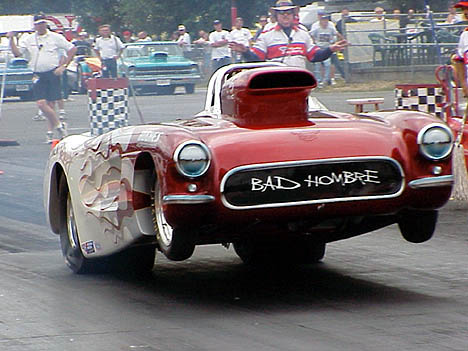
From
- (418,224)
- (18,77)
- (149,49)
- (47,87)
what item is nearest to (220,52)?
(149,49)

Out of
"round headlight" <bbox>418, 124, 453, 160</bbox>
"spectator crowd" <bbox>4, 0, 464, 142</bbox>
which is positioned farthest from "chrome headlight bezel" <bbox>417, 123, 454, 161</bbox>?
"spectator crowd" <bbox>4, 0, 464, 142</bbox>

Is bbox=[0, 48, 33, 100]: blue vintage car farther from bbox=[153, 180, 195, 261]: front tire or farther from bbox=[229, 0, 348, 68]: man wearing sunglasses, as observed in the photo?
bbox=[153, 180, 195, 261]: front tire

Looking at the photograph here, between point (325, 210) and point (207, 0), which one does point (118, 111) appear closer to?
point (325, 210)

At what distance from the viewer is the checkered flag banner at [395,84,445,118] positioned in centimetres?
1143

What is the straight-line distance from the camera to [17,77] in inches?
1088

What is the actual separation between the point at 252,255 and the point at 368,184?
1.74m

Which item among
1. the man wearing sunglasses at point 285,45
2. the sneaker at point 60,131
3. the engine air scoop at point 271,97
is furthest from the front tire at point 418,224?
the sneaker at point 60,131

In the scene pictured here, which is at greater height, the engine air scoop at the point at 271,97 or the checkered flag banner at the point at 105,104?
the engine air scoop at the point at 271,97

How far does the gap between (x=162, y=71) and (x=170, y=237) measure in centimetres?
2208

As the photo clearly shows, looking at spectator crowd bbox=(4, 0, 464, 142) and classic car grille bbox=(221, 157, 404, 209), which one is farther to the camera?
spectator crowd bbox=(4, 0, 464, 142)

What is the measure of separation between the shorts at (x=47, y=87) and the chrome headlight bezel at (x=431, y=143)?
12361 mm

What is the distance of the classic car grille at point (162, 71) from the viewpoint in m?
27.2

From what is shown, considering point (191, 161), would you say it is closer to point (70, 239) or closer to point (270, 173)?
point (270, 173)

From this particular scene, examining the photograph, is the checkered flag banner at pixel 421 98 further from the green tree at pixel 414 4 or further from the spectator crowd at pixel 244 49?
the green tree at pixel 414 4
